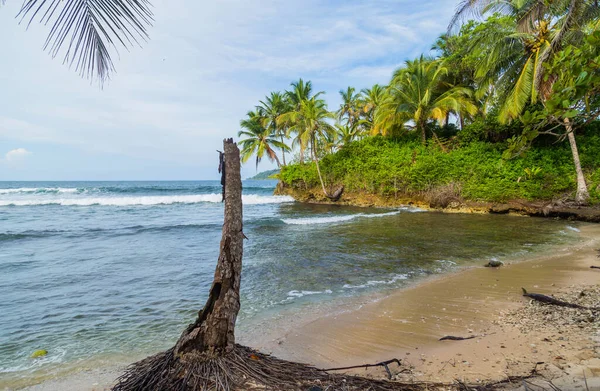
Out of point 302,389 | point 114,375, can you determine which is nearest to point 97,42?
point 302,389

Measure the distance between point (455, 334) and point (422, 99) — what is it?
21470 mm

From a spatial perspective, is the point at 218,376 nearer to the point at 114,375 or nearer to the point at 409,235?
the point at 114,375

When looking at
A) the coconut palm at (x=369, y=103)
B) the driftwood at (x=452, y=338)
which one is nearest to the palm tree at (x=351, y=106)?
the coconut palm at (x=369, y=103)

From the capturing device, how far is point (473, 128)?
2152cm

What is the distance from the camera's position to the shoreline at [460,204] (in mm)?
14727

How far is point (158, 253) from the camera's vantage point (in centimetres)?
1030

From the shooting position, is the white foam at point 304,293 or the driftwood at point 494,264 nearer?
the white foam at point 304,293

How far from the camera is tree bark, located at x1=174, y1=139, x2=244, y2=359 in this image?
2.56m

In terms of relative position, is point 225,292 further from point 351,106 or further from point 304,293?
point 351,106

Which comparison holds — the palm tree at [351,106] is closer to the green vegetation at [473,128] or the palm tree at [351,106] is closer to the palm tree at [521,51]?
the green vegetation at [473,128]

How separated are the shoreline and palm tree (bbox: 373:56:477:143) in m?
5.15

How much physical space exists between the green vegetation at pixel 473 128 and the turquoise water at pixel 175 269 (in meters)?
3.52

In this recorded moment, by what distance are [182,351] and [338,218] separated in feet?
51.5

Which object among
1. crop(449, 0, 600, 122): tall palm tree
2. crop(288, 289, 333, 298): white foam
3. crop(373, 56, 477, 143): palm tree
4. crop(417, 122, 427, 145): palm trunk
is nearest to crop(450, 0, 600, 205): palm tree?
crop(449, 0, 600, 122): tall palm tree
